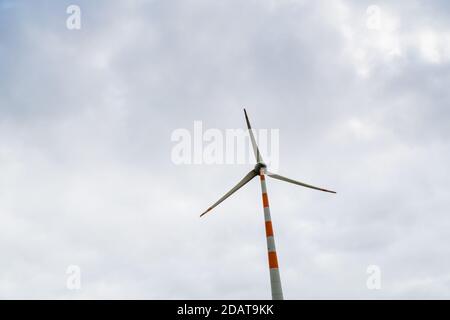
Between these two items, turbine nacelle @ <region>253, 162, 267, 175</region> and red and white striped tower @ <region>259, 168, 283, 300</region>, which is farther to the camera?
turbine nacelle @ <region>253, 162, 267, 175</region>

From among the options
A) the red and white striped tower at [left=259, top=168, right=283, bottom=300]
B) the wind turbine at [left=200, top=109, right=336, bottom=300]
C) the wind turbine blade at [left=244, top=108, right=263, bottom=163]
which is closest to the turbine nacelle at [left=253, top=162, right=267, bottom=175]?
the wind turbine at [left=200, top=109, right=336, bottom=300]

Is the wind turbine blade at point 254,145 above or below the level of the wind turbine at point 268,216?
above

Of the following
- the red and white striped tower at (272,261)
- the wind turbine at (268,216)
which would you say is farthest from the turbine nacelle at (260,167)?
the red and white striped tower at (272,261)

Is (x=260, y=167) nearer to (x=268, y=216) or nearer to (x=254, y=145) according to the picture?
(x=254, y=145)

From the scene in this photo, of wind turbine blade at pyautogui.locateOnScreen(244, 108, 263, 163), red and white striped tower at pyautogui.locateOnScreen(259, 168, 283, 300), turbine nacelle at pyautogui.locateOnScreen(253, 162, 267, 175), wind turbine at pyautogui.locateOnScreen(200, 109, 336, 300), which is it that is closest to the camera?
red and white striped tower at pyautogui.locateOnScreen(259, 168, 283, 300)

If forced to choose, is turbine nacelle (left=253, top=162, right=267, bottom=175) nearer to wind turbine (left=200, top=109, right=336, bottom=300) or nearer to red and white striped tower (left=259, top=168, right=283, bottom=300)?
wind turbine (left=200, top=109, right=336, bottom=300)

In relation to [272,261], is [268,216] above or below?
above

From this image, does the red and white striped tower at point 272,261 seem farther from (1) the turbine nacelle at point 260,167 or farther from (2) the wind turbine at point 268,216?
(1) the turbine nacelle at point 260,167

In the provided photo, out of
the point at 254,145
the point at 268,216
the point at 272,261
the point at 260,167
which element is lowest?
the point at 272,261

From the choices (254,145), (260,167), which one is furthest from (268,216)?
Answer: (254,145)
